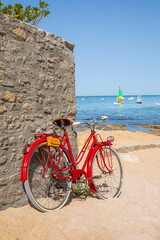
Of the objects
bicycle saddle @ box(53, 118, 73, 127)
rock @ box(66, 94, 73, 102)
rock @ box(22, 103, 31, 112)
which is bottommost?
bicycle saddle @ box(53, 118, 73, 127)

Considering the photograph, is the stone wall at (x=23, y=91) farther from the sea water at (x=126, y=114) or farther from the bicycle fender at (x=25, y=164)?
the sea water at (x=126, y=114)

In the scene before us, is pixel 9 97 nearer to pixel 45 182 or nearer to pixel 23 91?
pixel 23 91

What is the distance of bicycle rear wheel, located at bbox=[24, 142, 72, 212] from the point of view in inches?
122

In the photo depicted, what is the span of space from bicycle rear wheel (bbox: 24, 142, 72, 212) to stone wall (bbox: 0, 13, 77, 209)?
0.69ft

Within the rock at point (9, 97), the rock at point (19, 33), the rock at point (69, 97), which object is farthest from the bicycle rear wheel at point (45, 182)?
the rock at point (19, 33)

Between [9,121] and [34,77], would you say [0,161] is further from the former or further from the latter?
[34,77]

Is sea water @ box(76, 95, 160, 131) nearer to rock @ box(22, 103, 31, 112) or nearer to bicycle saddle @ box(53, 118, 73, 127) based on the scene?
bicycle saddle @ box(53, 118, 73, 127)

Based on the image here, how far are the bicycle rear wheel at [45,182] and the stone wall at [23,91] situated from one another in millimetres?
210

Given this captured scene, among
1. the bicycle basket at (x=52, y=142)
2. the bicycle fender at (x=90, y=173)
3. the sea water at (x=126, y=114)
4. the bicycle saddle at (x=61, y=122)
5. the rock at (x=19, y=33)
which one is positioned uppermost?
the rock at (x=19, y=33)

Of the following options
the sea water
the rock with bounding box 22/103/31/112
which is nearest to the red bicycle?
the rock with bounding box 22/103/31/112

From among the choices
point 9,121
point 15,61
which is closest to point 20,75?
point 15,61

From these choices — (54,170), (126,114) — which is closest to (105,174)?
(54,170)

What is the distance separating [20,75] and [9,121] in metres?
0.65

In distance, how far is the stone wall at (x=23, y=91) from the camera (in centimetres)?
279
